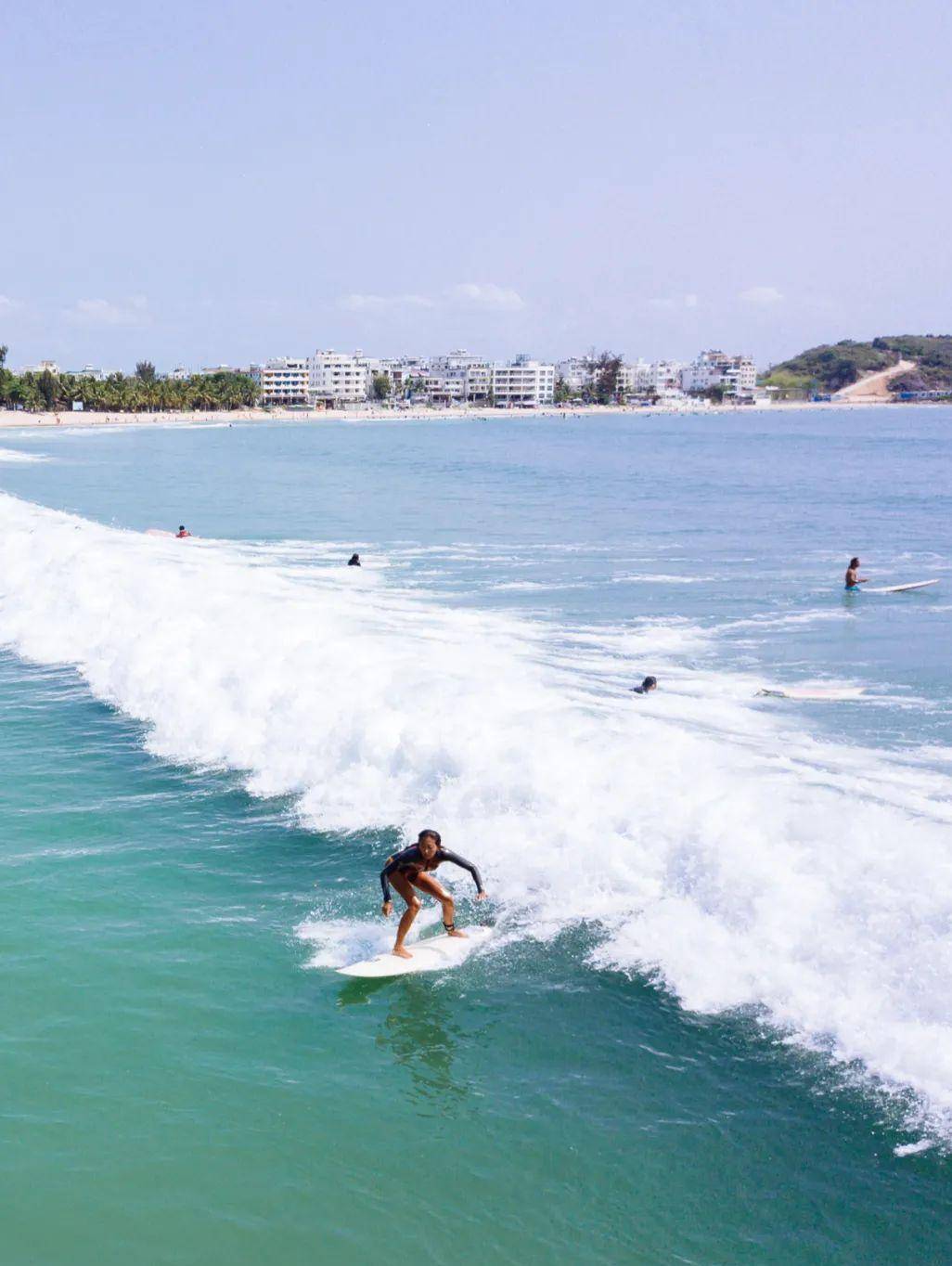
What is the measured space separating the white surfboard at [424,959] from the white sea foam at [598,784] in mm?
536

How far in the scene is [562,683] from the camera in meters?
21.4

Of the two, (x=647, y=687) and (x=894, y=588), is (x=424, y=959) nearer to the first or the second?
(x=647, y=687)

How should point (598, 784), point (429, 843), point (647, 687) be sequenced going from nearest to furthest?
1. point (429, 843)
2. point (598, 784)
3. point (647, 687)

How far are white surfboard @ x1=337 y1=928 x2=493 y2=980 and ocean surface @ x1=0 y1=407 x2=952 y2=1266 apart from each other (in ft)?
0.67

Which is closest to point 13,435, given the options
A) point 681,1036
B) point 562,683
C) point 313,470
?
point 313,470

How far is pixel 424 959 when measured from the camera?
11.7 m

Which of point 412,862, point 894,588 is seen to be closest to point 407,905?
point 412,862

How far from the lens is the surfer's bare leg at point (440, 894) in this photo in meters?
11.8

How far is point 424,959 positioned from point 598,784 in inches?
164

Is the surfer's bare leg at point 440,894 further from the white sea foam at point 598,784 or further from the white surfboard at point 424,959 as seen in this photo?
the white sea foam at point 598,784

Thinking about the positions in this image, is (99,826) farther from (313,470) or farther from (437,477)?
(313,470)

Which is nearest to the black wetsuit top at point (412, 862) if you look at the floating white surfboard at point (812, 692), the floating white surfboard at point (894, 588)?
the floating white surfboard at point (812, 692)

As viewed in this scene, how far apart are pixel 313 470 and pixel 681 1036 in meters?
83.5

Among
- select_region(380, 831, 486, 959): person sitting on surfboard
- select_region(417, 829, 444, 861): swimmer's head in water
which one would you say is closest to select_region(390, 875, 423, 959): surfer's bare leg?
select_region(380, 831, 486, 959): person sitting on surfboard
